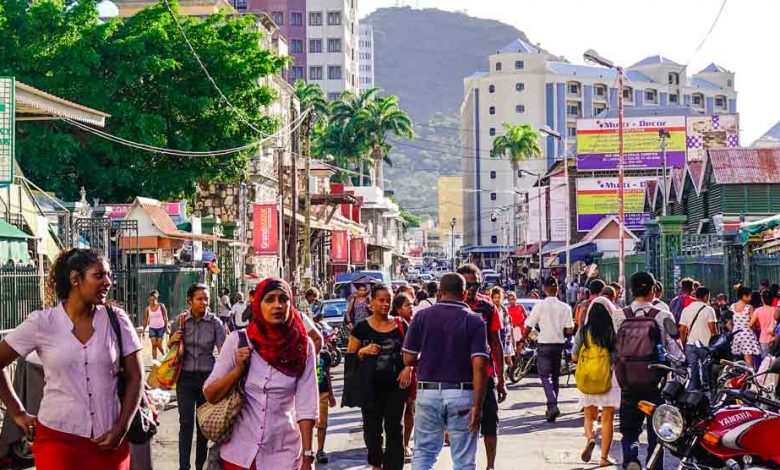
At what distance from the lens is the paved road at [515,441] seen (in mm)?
12250

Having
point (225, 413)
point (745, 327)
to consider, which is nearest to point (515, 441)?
point (745, 327)

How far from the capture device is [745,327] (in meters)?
17.9

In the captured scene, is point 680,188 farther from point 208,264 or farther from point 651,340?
point 651,340

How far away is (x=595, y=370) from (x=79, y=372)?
6749 millimetres

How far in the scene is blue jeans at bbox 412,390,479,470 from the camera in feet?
27.7

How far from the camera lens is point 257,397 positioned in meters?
6.48

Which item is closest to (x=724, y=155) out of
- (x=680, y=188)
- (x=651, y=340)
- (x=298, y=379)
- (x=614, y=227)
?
(x=680, y=188)

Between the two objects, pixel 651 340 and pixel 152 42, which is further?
pixel 152 42

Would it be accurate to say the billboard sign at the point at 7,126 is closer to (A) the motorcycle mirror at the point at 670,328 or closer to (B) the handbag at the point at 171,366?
(B) the handbag at the point at 171,366

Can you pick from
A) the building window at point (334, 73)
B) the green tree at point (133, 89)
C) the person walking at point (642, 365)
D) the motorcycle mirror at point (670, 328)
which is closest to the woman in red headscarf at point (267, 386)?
the motorcycle mirror at point (670, 328)

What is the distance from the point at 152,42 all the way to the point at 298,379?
36642 millimetres

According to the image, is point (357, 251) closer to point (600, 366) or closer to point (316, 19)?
point (600, 366)

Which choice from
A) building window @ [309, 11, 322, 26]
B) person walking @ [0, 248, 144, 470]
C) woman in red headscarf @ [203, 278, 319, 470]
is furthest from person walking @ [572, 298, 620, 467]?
building window @ [309, 11, 322, 26]

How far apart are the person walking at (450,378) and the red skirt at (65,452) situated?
2.80m
